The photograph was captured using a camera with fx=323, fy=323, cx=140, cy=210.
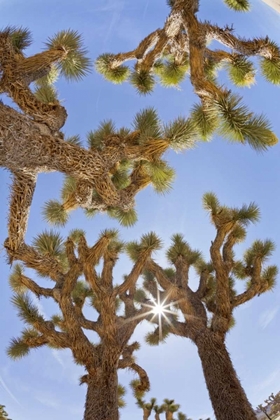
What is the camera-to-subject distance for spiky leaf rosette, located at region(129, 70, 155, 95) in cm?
699

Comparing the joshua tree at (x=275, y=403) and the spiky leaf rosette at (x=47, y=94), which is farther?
the joshua tree at (x=275, y=403)

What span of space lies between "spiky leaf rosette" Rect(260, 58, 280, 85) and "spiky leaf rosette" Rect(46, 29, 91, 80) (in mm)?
3518

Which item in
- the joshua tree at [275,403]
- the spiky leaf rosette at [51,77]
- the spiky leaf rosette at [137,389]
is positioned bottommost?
the joshua tree at [275,403]

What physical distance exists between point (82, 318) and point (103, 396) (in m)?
1.61

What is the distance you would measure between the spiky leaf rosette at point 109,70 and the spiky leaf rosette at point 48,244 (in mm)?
3787

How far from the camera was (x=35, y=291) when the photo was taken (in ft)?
20.2

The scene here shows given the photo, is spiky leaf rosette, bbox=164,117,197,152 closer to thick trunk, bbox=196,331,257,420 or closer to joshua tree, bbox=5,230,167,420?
joshua tree, bbox=5,230,167,420

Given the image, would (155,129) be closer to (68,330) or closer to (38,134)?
(38,134)

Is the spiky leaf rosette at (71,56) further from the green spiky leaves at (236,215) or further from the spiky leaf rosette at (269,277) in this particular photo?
the spiky leaf rosette at (269,277)

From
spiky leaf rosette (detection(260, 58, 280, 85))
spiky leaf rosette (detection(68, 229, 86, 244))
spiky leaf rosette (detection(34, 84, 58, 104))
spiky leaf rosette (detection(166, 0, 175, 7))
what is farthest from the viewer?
spiky leaf rosette (detection(68, 229, 86, 244))

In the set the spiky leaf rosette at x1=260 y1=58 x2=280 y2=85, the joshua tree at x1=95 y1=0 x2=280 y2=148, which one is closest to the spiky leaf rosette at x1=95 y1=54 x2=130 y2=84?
the joshua tree at x1=95 y1=0 x2=280 y2=148

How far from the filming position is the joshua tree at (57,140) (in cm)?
421

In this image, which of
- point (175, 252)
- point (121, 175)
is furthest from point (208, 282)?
point (121, 175)

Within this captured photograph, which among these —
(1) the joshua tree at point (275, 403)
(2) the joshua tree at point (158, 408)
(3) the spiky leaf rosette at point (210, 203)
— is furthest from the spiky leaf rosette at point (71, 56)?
(1) the joshua tree at point (275, 403)
